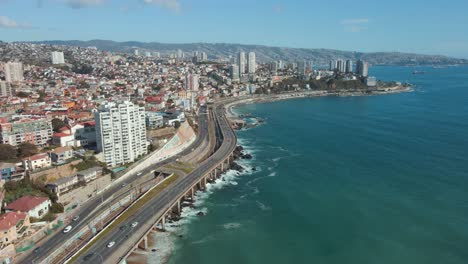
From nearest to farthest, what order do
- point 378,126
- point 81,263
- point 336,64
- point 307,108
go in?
point 81,263
point 378,126
point 307,108
point 336,64

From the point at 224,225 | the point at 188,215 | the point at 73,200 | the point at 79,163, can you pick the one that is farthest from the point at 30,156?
the point at 224,225

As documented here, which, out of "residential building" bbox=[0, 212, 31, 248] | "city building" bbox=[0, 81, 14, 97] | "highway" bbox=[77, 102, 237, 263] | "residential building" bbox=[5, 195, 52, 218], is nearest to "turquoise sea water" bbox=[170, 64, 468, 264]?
"highway" bbox=[77, 102, 237, 263]

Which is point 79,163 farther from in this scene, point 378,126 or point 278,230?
point 378,126

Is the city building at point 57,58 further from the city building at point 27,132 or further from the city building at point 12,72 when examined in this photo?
the city building at point 27,132

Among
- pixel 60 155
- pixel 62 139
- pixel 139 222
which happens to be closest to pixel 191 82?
pixel 62 139

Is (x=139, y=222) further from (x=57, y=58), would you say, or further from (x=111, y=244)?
(x=57, y=58)

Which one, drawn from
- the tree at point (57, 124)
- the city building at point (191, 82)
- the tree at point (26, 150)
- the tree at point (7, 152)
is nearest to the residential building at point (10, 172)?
the tree at point (7, 152)
